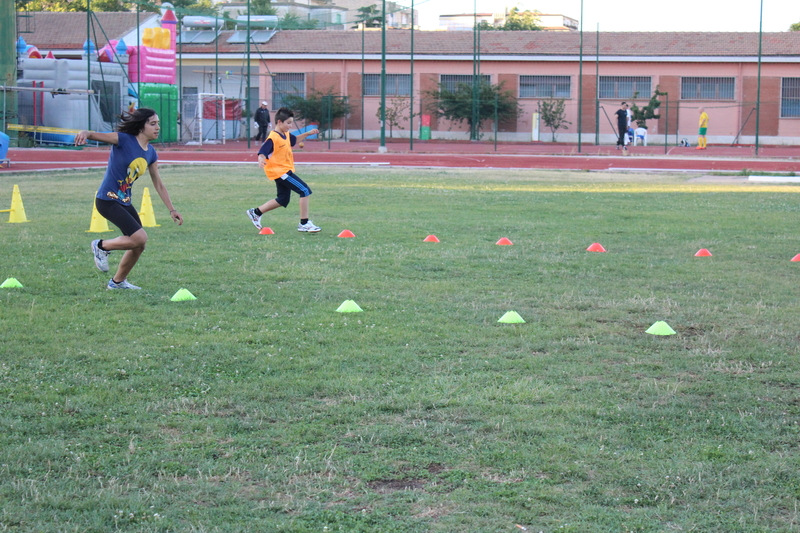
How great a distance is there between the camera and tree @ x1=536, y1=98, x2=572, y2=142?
46981 mm

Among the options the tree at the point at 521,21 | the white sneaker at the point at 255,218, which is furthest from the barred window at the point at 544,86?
the white sneaker at the point at 255,218

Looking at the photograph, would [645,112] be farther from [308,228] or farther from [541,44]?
[308,228]

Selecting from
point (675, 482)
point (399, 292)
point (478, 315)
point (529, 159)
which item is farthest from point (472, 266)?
point (529, 159)

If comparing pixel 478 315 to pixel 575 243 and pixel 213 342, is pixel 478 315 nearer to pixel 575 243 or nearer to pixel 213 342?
pixel 213 342

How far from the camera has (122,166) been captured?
7961 mm

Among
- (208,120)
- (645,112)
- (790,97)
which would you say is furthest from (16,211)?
(790,97)

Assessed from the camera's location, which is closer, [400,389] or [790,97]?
[400,389]

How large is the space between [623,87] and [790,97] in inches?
340

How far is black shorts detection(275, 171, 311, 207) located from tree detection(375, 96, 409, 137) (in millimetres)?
36834

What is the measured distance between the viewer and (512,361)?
583 cm

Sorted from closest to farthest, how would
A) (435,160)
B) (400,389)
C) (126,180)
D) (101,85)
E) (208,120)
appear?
(400,389) → (126,180) → (435,160) → (101,85) → (208,120)

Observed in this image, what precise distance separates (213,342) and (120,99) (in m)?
37.3

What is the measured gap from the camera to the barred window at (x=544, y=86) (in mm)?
49188

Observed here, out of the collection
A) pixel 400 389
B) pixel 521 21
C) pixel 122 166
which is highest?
pixel 521 21
